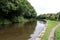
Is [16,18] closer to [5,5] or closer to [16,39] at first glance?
[5,5]

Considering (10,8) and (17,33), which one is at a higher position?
(10,8)

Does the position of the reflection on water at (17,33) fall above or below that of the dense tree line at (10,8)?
below

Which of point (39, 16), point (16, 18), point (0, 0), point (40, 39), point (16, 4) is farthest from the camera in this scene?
point (39, 16)

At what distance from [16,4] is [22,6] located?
190cm

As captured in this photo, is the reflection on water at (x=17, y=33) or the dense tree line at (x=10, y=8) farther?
the dense tree line at (x=10, y=8)

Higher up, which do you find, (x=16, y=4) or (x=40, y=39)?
(x=16, y=4)

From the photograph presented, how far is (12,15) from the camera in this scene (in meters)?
50.3

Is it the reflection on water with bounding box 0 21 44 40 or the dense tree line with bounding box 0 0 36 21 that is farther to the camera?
the dense tree line with bounding box 0 0 36 21

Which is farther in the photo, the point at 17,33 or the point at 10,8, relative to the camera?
the point at 10,8

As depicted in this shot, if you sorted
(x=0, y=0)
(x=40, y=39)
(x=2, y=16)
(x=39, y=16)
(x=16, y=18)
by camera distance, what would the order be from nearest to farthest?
1. (x=40, y=39)
2. (x=0, y=0)
3. (x=2, y=16)
4. (x=16, y=18)
5. (x=39, y=16)

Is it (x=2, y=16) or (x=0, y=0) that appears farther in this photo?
(x=2, y=16)

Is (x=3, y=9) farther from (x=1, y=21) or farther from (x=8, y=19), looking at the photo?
(x=8, y=19)

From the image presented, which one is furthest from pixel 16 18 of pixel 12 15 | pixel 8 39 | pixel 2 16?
pixel 8 39

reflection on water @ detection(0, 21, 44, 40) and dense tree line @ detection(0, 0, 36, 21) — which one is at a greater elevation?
dense tree line @ detection(0, 0, 36, 21)
